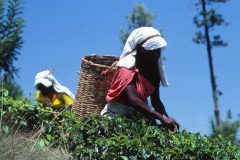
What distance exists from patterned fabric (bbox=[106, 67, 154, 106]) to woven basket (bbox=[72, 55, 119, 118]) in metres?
0.46

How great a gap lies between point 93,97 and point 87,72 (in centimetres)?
28

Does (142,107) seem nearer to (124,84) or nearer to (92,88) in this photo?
(124,84)

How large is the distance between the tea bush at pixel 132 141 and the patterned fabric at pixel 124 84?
0.25 meters

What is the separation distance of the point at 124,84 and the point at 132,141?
862 mm

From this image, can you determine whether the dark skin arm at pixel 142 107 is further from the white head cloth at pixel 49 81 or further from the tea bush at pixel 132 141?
the white head cloth at pixel 49 81

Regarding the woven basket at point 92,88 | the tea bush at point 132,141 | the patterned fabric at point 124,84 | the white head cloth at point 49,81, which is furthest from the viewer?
the white head cloth at point 49,81

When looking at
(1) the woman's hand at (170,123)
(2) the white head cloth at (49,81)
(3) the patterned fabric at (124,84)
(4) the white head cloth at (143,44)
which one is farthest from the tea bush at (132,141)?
(2) the white head cloth at (49,81)

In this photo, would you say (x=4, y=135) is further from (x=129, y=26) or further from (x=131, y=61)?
(x=129, y=26)

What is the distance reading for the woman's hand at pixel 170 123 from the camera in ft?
20.2

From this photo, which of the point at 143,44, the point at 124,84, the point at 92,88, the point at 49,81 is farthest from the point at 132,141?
the point at 49,81

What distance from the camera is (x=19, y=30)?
16234mm

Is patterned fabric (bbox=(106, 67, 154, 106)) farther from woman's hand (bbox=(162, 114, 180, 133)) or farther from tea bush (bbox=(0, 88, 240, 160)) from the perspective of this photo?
woman's hand (bbox=(162, 114, 180, 133))

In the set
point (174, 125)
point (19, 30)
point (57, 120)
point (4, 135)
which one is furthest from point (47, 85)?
point (19, 30)

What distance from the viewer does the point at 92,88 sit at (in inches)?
278
